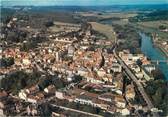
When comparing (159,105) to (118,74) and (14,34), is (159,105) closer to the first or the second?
(118,74)

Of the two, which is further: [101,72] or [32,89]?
[101,72]

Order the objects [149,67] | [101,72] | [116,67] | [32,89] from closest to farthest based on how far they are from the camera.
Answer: [32,89]
[101,72]
[116,67]
[149,67]

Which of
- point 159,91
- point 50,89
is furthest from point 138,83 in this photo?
point 50,89

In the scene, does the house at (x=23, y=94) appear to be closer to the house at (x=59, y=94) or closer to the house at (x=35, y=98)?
the house at (x=35, y=98)

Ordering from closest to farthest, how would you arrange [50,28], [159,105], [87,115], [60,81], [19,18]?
[87,115], [159,105], [60,81], [19,18], [50,28]

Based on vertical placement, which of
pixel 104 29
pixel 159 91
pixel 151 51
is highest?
pixel 159 91

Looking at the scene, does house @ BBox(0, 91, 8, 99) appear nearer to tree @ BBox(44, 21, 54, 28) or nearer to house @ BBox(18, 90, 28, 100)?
house @ BBox(18, 90, 28, 100)

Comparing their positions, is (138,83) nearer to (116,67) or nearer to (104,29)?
(116,67)

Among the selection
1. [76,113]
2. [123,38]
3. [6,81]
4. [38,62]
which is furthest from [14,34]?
[76,113]
